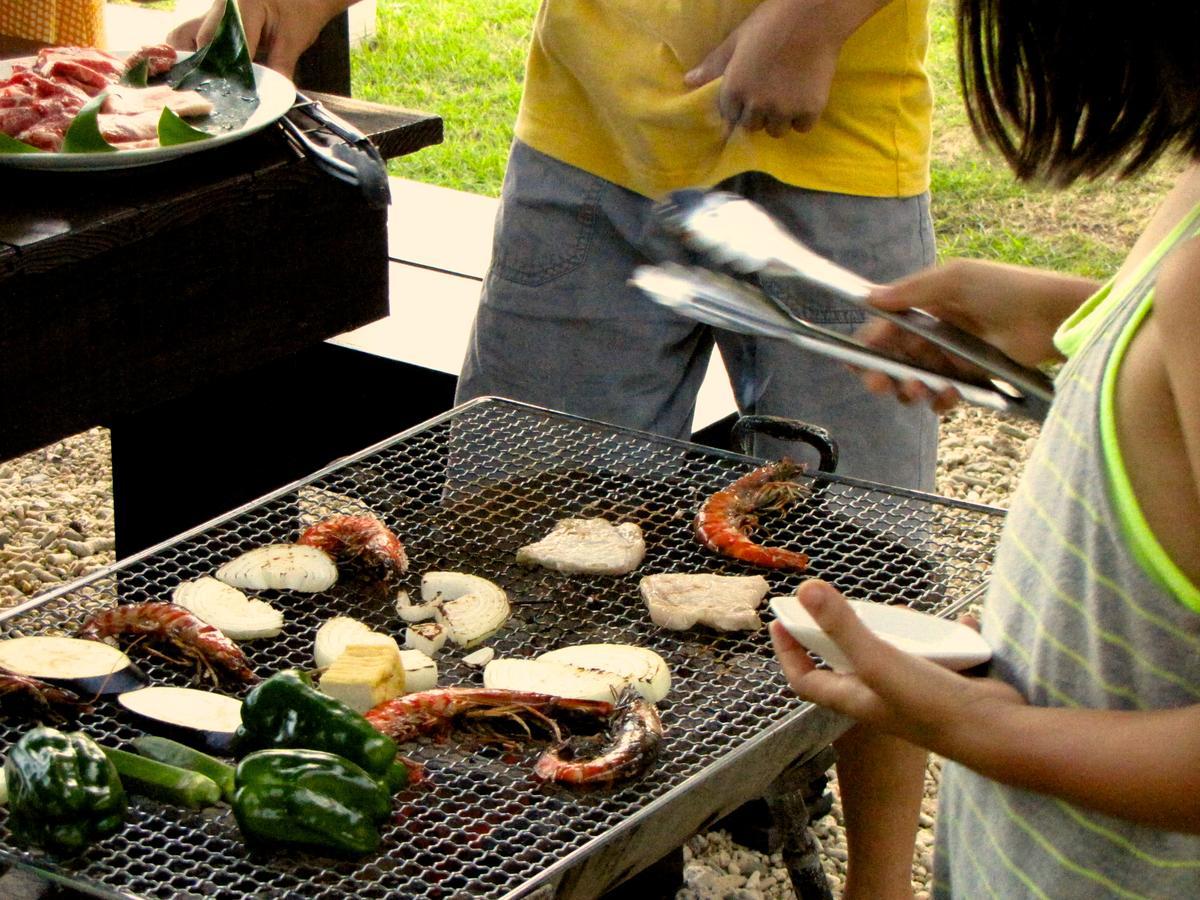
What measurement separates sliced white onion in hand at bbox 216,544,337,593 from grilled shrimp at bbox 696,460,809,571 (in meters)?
0.54

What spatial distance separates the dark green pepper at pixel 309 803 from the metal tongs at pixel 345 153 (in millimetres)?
1151

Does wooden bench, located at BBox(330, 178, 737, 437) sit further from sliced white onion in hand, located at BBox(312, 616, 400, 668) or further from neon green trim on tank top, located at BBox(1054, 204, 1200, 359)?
neon green trim on tank top, located at BBox(1054, 204, 1200, 359)

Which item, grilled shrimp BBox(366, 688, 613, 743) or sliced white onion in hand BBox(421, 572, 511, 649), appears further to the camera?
sliced white onion in hand BBox(421, 572, 511, 649)

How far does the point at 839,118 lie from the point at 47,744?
1.54 meters

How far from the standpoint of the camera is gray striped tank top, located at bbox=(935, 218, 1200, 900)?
1.28m

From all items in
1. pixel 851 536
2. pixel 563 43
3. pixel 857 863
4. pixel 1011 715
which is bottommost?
pixel 857 863

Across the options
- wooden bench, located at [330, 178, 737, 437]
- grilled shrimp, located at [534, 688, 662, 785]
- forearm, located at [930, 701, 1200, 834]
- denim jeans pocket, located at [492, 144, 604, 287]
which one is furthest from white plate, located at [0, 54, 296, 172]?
forearm, located at [930, 701, 1200, 834]

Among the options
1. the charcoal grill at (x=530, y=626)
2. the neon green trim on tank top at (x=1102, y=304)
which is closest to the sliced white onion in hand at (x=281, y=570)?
the charcoal grill at (x=530, y=626)

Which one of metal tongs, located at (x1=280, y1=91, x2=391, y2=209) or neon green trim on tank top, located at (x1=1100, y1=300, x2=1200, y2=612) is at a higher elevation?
neon green trim on tank top, located at (x1=1100, y1=300, x2=1200, y2=612)

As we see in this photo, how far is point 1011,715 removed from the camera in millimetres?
1335

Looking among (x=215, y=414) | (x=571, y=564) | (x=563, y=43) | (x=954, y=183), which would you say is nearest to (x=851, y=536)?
(x=571, y=564)

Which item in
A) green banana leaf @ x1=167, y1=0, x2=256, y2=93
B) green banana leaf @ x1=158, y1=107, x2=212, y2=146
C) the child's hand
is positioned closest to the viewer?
the child's hand

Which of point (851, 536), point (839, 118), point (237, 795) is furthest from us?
point (839, 118)

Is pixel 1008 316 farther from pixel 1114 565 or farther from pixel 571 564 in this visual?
pixel 571 564
